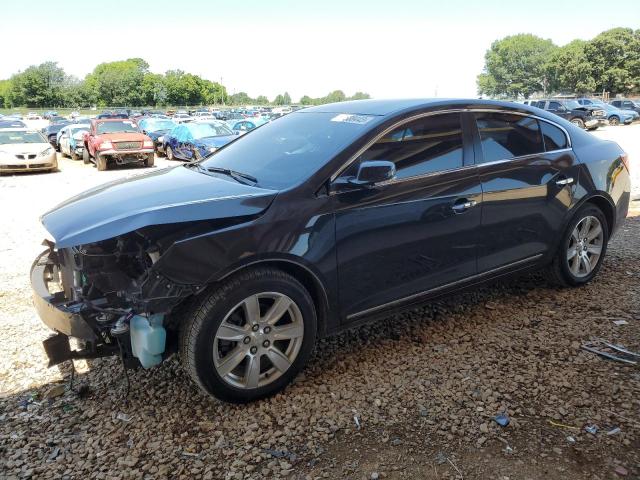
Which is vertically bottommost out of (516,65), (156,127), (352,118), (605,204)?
(605,204)

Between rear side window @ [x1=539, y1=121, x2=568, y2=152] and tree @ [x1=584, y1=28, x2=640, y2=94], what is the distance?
84.4 metres

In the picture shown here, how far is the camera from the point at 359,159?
3.31 meters

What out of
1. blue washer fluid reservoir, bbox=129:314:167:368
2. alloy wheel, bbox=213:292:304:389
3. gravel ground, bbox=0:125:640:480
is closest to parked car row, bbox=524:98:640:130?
gravel ground, bbox=0:125:640:480

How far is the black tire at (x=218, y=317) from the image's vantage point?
2811 mm

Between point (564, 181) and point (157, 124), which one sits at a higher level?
point (157, 124)

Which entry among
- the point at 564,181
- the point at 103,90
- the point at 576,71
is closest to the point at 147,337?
the point at 564,181

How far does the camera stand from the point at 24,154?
15234 millimetres

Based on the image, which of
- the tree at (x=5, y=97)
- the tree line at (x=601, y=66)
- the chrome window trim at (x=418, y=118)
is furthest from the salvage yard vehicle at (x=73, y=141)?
the tree at (x=5, y=97)

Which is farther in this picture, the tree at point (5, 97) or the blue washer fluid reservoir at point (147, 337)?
the tree at point (5, 97)

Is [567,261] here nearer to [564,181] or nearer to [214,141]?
[564,181]

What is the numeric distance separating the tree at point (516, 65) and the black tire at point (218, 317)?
134 m

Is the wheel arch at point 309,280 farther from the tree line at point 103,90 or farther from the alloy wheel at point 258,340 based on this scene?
the tree line at point 103,90

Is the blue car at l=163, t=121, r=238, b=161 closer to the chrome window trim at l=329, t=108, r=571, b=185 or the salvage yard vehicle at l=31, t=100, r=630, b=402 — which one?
the salvage yard vehicle at l=31, t=100, r=630, b=402

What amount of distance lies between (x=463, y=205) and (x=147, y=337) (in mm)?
2274
